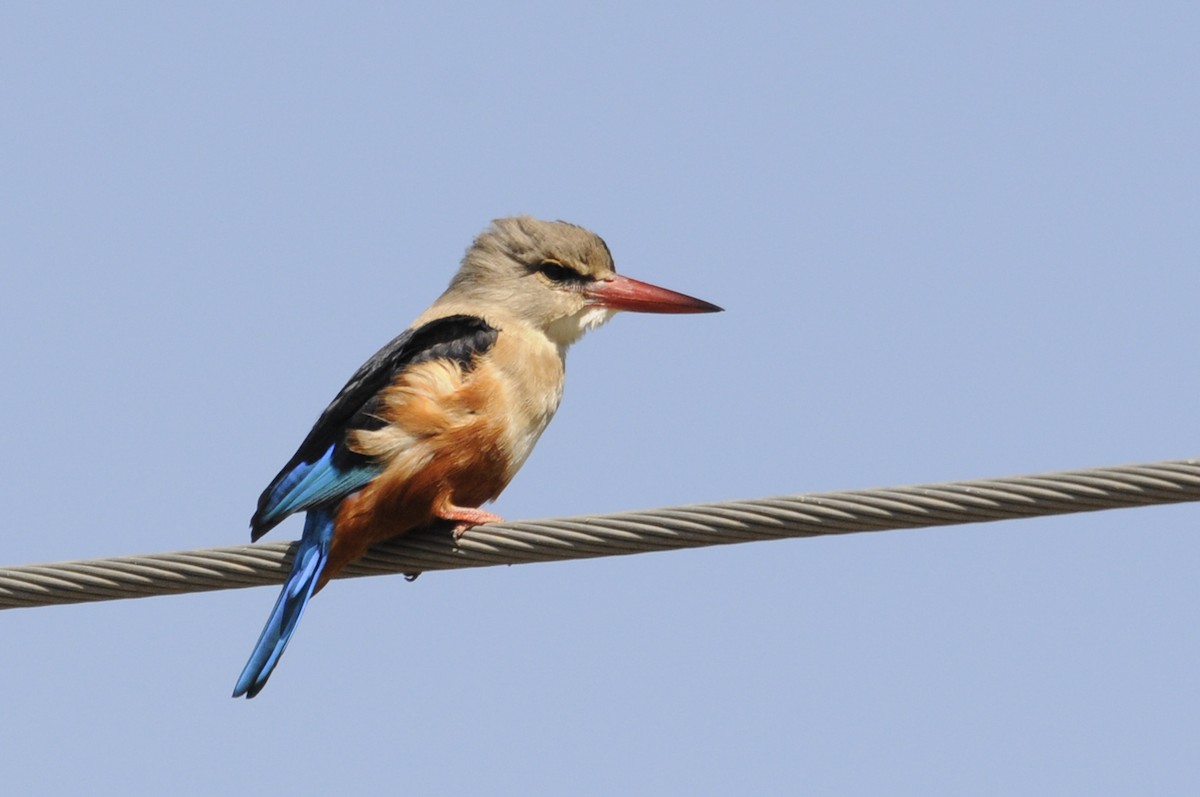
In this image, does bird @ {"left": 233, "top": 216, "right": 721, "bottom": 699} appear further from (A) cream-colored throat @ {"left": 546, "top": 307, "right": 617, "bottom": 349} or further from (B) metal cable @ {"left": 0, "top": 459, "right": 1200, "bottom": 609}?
(B) metal cable @ {"left": 0, "top": 459, "right": 1200, "bottom": 609}

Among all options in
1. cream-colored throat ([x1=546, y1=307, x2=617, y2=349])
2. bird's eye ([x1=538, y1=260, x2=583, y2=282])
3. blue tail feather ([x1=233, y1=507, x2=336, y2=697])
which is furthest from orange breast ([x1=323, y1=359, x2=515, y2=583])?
bird's eye ([x1=538, y1=260, x2=583, y2=282])

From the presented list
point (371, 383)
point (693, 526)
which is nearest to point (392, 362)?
point (371, 383)

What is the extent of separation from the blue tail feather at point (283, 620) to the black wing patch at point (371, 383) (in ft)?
0.86

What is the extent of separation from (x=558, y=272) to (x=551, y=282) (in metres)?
0.07

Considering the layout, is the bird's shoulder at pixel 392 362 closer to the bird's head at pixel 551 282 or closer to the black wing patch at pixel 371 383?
the black wing patch at pixel 371 383

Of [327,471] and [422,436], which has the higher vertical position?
[422,436]

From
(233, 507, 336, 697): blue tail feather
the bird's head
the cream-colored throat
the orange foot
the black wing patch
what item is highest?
the bird's head

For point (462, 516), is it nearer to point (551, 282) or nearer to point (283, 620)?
point (283, 620)

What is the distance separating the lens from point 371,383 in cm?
559

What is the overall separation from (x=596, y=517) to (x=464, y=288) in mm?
Result: 2359

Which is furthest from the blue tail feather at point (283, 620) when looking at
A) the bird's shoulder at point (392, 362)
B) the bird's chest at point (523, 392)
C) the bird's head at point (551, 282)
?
the bird's head at point (551, 282)

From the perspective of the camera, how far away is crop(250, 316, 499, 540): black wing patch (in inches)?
210

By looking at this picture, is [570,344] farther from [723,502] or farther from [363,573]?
[723,502]

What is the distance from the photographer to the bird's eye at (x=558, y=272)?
6.39 m
